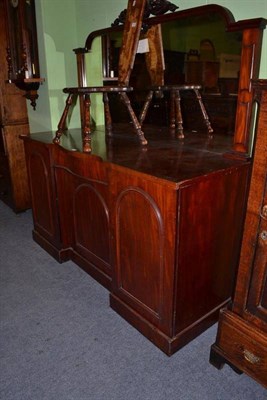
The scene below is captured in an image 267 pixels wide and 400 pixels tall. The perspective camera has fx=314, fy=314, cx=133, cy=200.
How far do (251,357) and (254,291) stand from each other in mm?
291

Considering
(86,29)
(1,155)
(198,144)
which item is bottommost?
(1,155)

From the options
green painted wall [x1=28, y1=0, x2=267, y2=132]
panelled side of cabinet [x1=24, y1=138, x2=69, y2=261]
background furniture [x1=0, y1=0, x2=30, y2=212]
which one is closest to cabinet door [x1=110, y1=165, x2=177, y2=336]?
panelled side of cabinet [x1=24, y1=138, x2=69, y2=261]

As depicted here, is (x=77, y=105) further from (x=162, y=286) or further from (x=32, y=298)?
(x=162, y=286)

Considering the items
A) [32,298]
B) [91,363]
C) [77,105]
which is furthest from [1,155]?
[91,363]

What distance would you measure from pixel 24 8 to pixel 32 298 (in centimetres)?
214

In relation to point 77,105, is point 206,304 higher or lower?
lower

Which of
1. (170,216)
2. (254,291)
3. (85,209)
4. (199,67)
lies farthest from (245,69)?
(85,209)

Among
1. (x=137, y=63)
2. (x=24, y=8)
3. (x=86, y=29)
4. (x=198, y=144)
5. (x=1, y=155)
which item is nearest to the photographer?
(x=198, y=144)

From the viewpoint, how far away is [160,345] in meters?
1.63

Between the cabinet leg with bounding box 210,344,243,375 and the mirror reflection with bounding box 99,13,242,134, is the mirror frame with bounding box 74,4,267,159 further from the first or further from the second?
the cabinet leg with bounding box 210,344,243,375

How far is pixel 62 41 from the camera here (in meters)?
2.60

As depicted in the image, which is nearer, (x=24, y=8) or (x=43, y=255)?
(x=24, y=8)

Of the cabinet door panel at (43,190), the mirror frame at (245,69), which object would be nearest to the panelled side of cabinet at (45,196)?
the cabinet door panel at (43,190)

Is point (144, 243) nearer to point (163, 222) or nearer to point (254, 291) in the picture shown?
point (163, 222)
